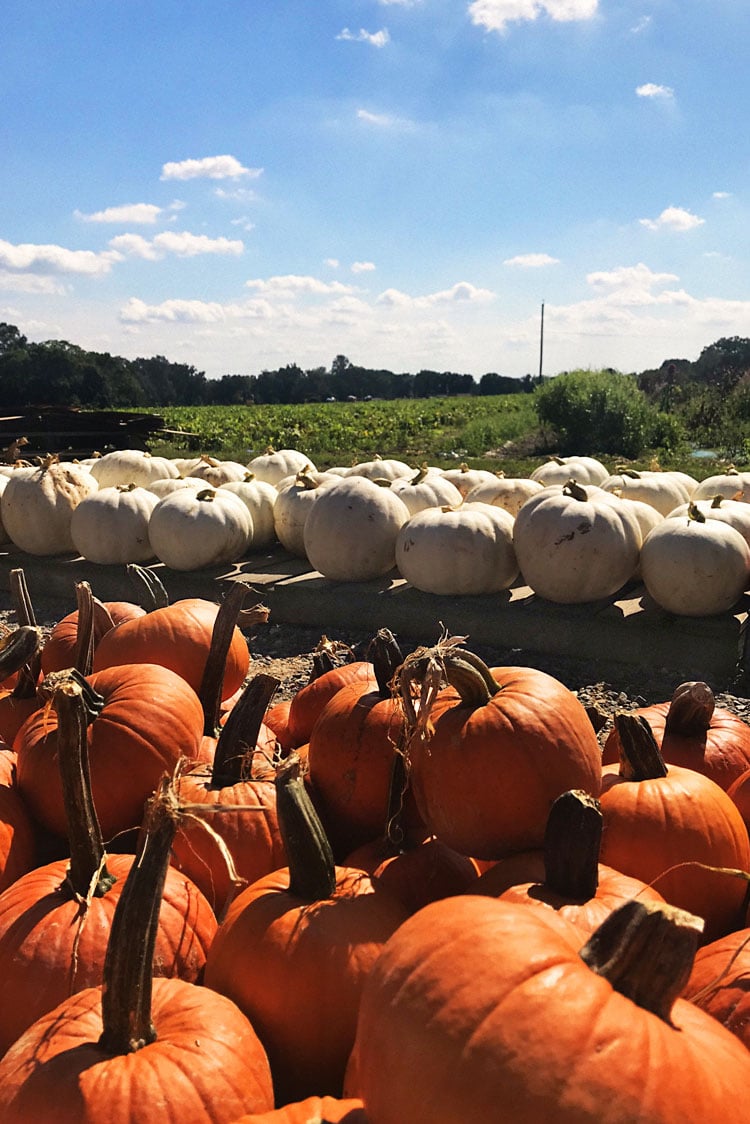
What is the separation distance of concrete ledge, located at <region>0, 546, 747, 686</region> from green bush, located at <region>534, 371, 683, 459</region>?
14707 millimetres

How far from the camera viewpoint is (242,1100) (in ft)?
3.89

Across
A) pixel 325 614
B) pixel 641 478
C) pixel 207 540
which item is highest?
pixel 641 478

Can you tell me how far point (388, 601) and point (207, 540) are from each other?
1683mm

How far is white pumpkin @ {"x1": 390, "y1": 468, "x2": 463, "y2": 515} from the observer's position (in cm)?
733

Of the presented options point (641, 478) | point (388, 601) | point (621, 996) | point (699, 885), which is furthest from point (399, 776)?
point (641, 478)

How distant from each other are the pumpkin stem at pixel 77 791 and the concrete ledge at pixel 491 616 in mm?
3055

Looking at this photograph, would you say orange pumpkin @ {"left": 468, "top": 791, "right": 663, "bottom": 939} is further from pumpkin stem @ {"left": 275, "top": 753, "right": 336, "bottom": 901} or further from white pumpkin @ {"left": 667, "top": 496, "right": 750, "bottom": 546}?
white pumpkin @ {"left": 667, "top": 496, "right": 750, "bottom": 546}

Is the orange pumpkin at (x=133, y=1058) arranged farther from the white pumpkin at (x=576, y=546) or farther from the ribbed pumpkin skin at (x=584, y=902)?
the white pumpkin at (x=576, y=546)

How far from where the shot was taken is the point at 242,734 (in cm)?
190

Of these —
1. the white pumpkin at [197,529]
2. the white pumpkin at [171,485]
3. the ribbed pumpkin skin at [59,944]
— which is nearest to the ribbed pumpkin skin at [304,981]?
the ribbed pumpkin skin at [59,944]

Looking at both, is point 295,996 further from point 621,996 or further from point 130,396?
point 130,396

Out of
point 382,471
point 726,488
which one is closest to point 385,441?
point 382,471

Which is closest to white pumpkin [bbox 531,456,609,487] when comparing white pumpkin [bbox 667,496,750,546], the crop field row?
white pumpkin [bbox 667,496,750,546]

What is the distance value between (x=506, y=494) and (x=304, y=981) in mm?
6028
